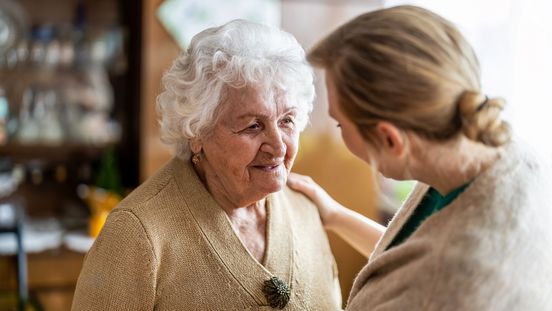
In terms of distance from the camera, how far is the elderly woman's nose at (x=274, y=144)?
1418mm

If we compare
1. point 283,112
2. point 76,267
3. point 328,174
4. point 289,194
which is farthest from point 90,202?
point 283,112

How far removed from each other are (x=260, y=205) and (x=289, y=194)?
11cm

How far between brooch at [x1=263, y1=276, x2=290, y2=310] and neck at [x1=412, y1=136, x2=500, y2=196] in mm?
553

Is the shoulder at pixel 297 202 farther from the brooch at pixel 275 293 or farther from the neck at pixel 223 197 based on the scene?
the brooch at pixel 275 293

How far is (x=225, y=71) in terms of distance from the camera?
1365 millimetres

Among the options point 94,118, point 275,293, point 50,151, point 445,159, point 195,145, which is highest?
point 445,159

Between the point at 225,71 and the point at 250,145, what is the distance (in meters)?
0.17

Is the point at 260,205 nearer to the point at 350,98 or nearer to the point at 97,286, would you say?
the point at 97,286

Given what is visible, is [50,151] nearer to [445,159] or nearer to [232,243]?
[232,243]

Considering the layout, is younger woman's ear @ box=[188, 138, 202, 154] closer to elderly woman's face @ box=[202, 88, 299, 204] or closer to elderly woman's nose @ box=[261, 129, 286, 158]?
elderly woman's face @ box=[202, 88, 299, 204]

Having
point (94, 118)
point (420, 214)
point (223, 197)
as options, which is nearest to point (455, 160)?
point (420, 214)

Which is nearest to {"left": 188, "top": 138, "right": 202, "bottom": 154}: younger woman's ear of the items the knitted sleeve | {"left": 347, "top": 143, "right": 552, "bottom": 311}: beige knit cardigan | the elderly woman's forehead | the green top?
the elderly woman's forehead

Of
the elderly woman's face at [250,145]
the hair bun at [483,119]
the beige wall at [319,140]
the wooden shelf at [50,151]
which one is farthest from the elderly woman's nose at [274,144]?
the wooden shelf at [50,151]

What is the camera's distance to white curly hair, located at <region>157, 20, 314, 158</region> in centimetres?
137
